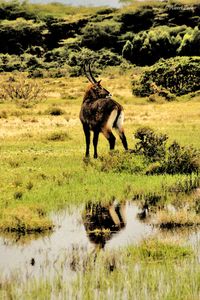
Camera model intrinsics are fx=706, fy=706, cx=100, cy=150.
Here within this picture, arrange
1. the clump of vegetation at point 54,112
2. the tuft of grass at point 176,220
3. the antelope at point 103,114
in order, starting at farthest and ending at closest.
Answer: the clump of vegetation at point 54,112, the antelope at point 103,114, the tuft of grass at point 176,220

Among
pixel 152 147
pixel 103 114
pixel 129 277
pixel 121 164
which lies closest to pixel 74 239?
pixel 129 277

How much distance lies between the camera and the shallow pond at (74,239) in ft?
28.5

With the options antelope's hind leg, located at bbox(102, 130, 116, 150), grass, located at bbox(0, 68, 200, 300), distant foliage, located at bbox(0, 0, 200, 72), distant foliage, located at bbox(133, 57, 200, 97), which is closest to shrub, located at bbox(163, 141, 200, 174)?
grass, located at bbox(0, 68, 200, 300)

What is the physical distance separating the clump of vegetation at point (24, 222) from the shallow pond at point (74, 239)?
0.73 feet

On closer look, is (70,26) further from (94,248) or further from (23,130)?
(94,248)

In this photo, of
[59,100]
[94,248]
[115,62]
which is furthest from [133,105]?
[115,62]

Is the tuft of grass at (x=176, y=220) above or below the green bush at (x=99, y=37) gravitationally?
above

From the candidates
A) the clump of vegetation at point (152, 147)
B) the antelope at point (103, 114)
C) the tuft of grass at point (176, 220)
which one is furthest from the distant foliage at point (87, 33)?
the tuft of grass at point (176, 220)

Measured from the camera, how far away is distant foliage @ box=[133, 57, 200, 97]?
1588 inches

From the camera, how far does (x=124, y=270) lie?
8.23 metres

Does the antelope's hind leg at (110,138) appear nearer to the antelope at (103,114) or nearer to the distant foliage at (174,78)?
the antelope at (103,114)

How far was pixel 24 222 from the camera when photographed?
10469 millimetres

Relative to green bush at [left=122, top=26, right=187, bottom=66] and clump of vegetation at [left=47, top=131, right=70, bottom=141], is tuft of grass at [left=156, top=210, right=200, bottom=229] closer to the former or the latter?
clump of vegetation at [left=47, top=131, right=70, bottom=141]

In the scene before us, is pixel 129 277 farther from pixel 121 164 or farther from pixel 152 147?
pixel 152 147
